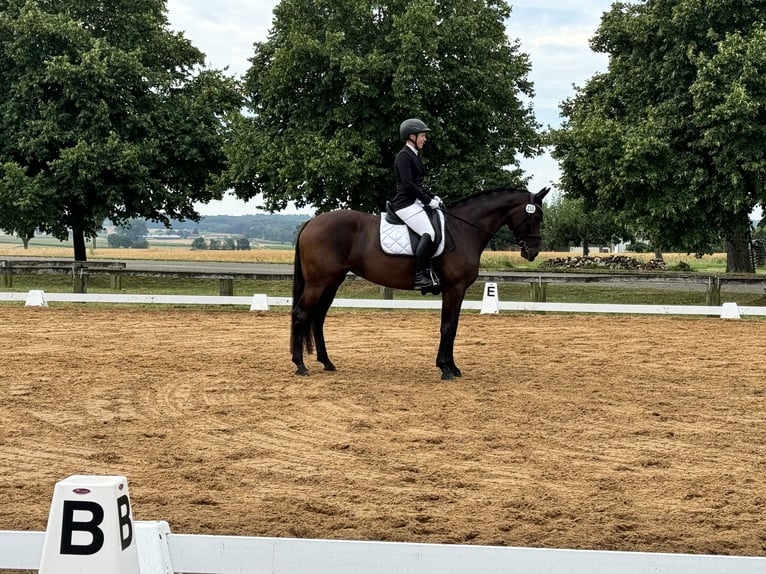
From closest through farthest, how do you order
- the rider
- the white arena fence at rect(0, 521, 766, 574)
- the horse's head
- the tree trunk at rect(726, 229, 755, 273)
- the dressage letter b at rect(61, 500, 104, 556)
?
1. the dressage letter b at rect(61, 500, 104, 556)
2. the white arena fence at rect(0, 521, 766, 574)
3. the rider
4. the horse's head
5. the tree trunk at rect(726, 229, 755, 273)

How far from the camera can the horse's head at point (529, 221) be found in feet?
32.3

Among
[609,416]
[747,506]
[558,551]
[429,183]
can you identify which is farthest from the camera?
[429,183]

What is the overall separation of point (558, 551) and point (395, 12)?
2241 centimetres

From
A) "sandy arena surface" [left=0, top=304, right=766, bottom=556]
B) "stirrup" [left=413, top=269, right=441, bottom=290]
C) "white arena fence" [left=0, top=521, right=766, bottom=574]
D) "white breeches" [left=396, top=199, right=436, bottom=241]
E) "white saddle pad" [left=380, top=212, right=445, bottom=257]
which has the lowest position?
"sandy arena surface" [left=0, top=304, right=766, bottom=556]

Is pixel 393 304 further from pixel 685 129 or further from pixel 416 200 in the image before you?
pixel 685 129

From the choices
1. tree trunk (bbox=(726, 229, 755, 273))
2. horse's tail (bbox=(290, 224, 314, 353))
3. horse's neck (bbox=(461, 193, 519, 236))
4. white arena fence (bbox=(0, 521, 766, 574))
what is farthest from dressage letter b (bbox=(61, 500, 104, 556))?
tree trunk (bbox=(726, 229, 755, 273))

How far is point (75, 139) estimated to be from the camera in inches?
983

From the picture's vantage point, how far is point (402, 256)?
947cm

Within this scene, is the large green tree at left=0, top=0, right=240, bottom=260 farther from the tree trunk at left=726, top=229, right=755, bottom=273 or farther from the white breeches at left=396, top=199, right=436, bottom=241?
the white breeches at left=396, top=199, right=436, bottom=241

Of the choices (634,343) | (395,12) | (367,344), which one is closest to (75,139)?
(395,12)

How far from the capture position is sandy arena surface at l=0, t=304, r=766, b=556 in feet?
15.5

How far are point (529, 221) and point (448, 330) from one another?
1.68 m

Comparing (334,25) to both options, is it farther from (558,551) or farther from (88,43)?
(558,551)

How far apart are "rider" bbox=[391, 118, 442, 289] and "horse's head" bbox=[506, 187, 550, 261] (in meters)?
1.15
